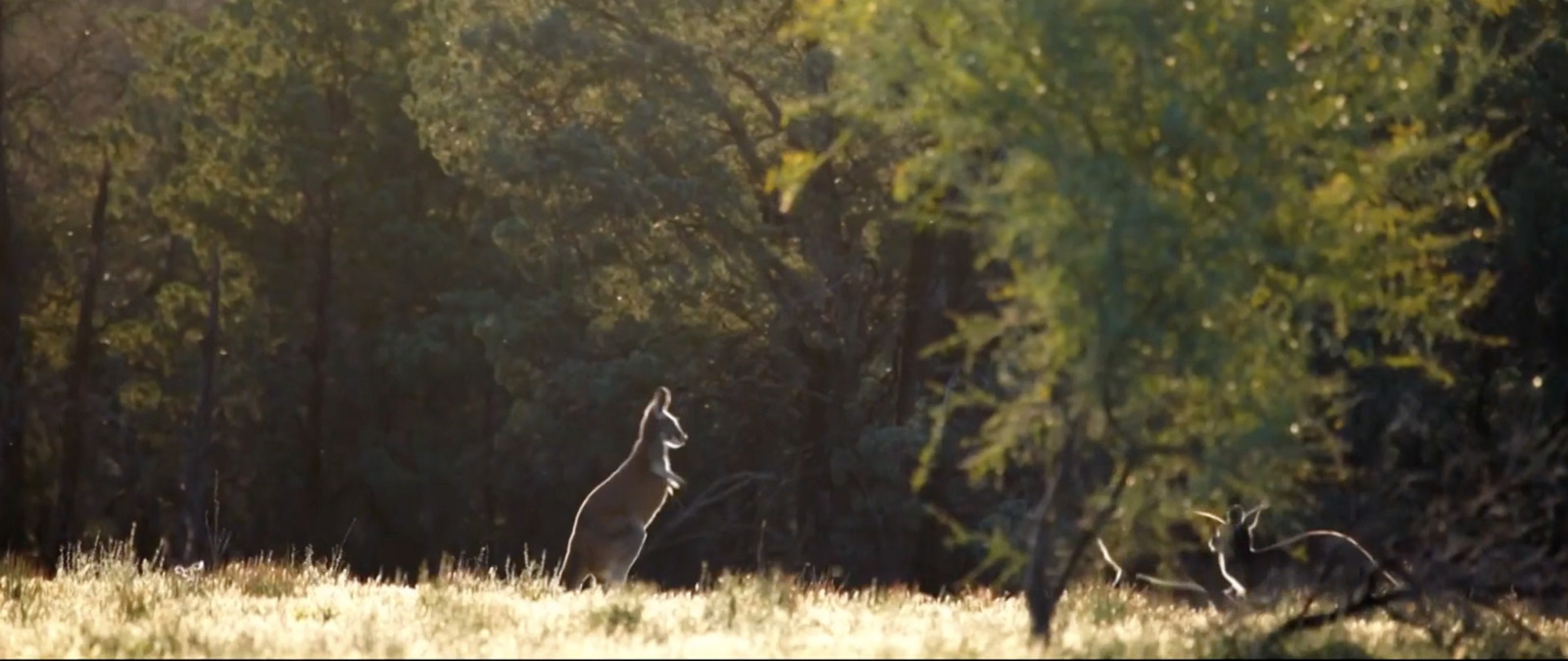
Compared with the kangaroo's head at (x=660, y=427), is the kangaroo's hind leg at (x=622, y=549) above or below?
below

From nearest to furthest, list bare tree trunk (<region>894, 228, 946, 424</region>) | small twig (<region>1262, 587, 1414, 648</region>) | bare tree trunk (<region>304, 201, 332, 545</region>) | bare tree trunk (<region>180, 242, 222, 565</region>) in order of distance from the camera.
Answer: small twig (<region>1262, 587, 1414, 648</region>) → bare tree trunk (<region>894, 228, 946, 424</region>) → bare tree trunk (<region>180, 242, 222, 565</region>) → bare tree trunk (<region>304, 201, 332, 545</region>)

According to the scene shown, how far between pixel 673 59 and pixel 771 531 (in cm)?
709

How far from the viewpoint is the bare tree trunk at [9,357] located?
41.7 metres

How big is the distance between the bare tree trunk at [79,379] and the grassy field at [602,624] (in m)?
27.5

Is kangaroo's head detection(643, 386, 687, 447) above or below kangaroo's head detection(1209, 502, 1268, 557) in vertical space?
above

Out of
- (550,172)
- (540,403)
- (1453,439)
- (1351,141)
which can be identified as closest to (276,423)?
(540,403)

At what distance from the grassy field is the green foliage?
98 cm

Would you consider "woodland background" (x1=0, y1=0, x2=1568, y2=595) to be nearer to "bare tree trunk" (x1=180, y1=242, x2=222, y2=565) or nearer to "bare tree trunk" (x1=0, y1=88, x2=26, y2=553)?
"bare tree trunk" (x1=0, y1=88, x2=26, y2=553)

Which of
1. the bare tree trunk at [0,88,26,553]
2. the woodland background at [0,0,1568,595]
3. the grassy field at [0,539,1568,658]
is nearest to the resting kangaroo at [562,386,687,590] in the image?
the grassy field at [0,539,1568,658]

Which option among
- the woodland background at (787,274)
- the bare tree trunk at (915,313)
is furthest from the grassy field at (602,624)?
the bare tree trunk at (915,313)

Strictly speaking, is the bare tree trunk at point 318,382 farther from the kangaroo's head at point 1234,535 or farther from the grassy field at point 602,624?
the kangaroo's head at point 1234,535

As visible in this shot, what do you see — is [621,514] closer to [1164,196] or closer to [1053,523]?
[1053,523]

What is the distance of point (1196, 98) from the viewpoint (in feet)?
34.1

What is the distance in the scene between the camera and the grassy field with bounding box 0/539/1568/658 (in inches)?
418
